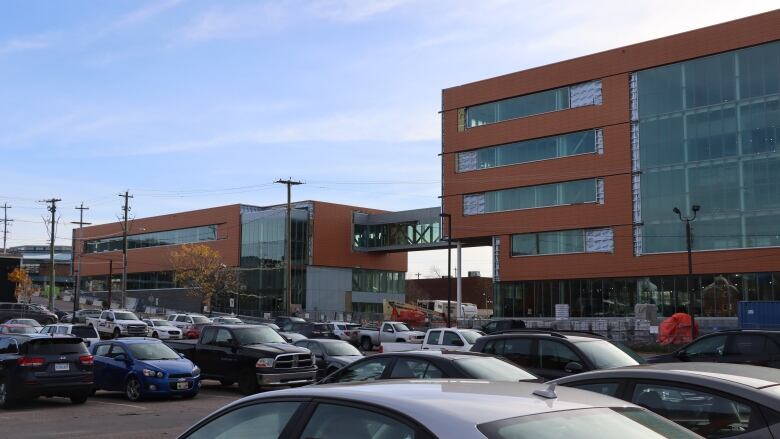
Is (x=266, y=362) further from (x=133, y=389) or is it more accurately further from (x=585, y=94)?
(x=585, y=94)

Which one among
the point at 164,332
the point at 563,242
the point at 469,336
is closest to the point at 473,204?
the point at 563,242

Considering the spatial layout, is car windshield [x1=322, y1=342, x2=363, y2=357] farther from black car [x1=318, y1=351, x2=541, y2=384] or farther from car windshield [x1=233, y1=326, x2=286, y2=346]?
black car [x1=318, y1=351, x2=541, y2=384]

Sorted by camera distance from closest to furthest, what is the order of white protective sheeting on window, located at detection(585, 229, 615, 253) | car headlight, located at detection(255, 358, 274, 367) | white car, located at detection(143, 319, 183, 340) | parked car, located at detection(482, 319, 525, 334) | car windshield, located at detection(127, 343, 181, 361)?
car windshield, located at detection(127, 343, 181, 361) < car headlight, located at detection(255, 358, 274, 367) < parked car, located at detection(482, 319, 525, 334) < white car, located at detection(143, 319, 183, 340) < white protective sheeting on window, located at detection(585, 229, 615, 253)

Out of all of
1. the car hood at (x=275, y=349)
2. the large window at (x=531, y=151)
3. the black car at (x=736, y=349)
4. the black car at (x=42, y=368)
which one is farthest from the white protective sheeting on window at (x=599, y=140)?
the black car at (x=42, y=368)

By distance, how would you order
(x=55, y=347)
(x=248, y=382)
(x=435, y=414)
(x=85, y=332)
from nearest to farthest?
(x=435, y=414), (x=55, y=347), (x=248, y=382), (x=85, y=332)

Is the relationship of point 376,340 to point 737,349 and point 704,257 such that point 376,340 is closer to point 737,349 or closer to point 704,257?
point 704,257

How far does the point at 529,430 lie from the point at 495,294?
59.9 meters

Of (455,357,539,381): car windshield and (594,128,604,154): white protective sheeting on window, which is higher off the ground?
(594,128,604,154): white protective sheeting on window

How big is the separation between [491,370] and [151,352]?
11.7 m

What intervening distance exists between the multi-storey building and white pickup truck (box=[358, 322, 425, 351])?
58.9ft

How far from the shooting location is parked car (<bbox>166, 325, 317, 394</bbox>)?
19.8 m

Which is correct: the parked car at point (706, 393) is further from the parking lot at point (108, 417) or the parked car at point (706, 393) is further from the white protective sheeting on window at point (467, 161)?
the white protective sheeting on window at point (467, 161)

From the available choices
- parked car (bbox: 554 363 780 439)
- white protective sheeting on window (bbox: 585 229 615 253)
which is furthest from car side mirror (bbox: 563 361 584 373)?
white protective sheeting on window (bbox: 585 229 615 253)

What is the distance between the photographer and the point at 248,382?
2002cm
